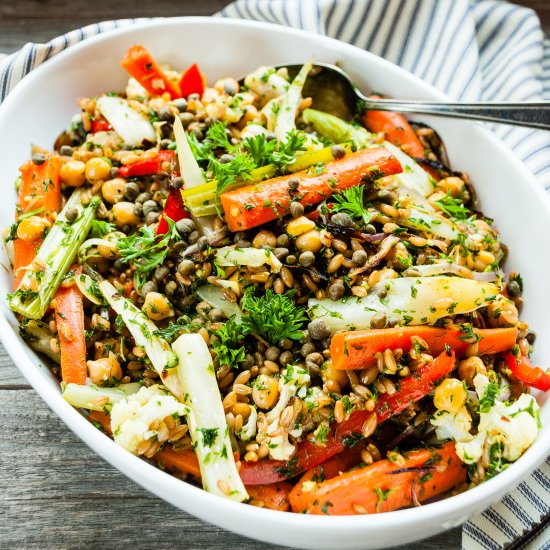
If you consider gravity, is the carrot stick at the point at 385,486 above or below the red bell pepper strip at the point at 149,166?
below

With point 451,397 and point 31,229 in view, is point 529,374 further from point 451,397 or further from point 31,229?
point 31,229

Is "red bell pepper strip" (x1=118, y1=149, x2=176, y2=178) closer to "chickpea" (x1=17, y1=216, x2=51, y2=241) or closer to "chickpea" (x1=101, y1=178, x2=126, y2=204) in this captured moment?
"chickpea" (x1=101, y1=178, x2=126, y2=204)

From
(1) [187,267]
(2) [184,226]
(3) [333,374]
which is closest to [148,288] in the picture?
(1) [187,267]

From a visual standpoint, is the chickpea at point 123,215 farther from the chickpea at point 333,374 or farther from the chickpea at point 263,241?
the chickpea at point 333,374

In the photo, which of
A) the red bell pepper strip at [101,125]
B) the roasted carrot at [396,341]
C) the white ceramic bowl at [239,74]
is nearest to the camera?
the white ceramic bowl at [239,74]

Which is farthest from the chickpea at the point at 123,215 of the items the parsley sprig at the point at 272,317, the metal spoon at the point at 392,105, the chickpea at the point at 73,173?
the metal spoon at the point at 392,105
